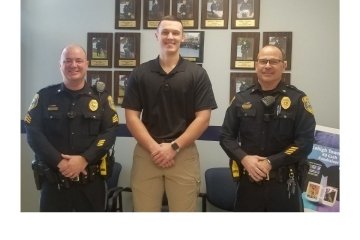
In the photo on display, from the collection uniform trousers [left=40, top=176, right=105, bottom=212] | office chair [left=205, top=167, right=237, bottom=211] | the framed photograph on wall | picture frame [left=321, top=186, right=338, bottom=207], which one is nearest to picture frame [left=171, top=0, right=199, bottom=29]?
the framed photograph on wall

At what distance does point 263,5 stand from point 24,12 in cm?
Answer: 108

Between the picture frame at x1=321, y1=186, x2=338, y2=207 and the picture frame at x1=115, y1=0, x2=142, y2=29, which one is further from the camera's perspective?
the picture frame at x1=115, y1=0, x2=142, y2=29

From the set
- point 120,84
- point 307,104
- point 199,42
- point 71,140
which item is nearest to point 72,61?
point 120,84

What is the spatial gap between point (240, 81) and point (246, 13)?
308 mm

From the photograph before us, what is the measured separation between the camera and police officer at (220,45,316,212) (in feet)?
5.09

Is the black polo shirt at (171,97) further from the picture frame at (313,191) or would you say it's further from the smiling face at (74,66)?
the picture frame at (313,191)

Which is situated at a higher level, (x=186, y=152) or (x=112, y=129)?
(x=112, y=129)

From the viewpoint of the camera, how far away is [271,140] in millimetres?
1569

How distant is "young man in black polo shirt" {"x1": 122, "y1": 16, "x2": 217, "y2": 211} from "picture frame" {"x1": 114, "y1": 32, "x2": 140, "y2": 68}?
53mm

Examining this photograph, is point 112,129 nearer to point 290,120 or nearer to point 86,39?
point 86,39

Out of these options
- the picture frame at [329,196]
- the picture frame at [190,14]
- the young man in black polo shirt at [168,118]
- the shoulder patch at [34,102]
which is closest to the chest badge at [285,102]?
the young man in black polo shirt at [168,118]

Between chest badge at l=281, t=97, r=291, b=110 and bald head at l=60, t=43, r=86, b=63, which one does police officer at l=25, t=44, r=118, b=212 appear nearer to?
bald head at l=60, t=43, r=86, b=63
